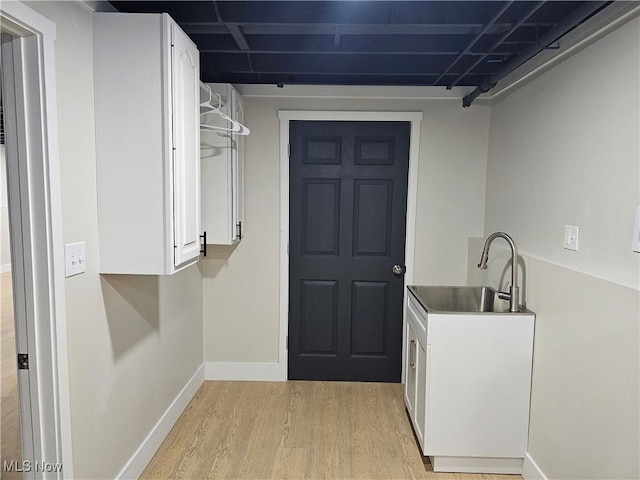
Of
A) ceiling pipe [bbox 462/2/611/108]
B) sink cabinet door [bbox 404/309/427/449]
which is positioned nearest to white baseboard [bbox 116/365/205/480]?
sink cabinet door [bbox 404/309/427/449]

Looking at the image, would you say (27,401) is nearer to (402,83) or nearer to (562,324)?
(562,324)

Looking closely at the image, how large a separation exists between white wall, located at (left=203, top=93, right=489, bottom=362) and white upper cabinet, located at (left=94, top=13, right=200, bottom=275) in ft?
4.88

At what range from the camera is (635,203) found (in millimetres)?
1613

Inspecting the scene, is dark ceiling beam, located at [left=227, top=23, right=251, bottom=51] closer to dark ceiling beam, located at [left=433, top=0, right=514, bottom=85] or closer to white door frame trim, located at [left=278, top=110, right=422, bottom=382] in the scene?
white door frame trim, located at [left=278, top=110, right=422, bottom=382]

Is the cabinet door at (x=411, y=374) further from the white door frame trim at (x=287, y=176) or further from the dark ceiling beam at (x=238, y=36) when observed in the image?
the dark ceiling beam at (x=238, y=36)

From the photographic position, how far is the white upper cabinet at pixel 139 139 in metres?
1.77

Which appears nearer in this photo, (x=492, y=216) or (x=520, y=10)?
(x=520, y=10)

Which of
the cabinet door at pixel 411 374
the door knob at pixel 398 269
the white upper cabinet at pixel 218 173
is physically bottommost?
the cabinet door at pixel 411 374

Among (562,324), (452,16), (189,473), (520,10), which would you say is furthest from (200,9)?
(189,473)

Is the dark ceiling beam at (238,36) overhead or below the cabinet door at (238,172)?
overhead

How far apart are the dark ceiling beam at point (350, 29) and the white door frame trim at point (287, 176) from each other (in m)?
1.11

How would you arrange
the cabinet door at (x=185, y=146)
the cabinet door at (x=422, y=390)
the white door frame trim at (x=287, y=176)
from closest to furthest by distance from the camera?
the cabinet door at (x=185, y=146) < the cabinet door at (x=422, y=390) < the white door frame trim at (x=287, y=176)

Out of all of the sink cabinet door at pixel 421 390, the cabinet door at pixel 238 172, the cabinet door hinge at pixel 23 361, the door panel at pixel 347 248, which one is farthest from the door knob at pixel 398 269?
the cabinet door hinge at pixel 23 361

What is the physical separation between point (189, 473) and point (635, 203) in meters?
2.47
